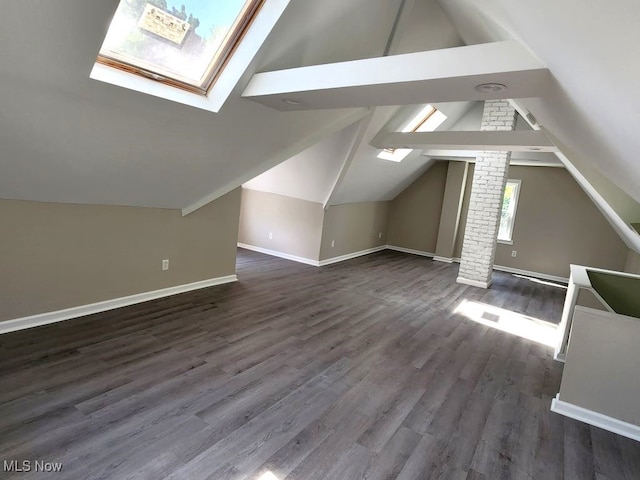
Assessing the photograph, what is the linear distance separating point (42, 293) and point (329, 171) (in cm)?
363

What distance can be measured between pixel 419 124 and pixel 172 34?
4853 mm

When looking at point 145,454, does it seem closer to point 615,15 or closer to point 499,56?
point 615,15

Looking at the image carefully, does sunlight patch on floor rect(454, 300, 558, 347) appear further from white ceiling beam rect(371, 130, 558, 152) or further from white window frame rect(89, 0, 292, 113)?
white window frame rect(89, 0, 292, 113)

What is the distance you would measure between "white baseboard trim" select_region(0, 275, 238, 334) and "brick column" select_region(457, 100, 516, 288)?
4.19 meters

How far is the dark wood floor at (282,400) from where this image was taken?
1.84 metres

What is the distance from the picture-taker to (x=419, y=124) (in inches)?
245

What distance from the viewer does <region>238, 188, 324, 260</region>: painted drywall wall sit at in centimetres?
621

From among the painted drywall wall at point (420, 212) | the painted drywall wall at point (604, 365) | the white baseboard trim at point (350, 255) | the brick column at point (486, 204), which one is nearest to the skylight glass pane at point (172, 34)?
the painted drywall wall at point (604, 365)

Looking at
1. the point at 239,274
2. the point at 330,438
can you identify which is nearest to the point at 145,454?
the point at 330,438

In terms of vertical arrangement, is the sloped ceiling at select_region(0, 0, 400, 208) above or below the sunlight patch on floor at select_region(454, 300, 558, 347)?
above

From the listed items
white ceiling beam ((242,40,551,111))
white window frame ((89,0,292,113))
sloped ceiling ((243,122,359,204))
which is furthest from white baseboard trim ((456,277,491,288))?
white window frame ((89,0,292,113))

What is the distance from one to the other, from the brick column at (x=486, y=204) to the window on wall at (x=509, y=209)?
1661mm

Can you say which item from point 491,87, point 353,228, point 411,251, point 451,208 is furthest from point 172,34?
point 411,251

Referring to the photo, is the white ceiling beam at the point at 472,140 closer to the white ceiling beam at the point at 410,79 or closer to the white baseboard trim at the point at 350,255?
the white baseboard trim at the point at 350,255
